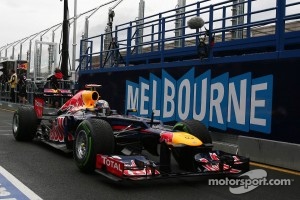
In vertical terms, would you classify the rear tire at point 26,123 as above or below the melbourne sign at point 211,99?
below

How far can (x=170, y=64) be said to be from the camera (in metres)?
12.6

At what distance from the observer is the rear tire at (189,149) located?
6.56 meters

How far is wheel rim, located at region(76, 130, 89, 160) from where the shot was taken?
22.9 ft

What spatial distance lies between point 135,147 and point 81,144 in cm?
88

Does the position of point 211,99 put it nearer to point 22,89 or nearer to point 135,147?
point 135,147

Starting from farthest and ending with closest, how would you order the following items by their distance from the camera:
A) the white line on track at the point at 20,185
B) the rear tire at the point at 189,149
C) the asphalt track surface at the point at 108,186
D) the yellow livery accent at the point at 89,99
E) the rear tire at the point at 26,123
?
the rear tire at the point at 26,123 < the yellow livery accent at the point at 89,99 < the rear tire at the point at 189,149 < the asphalt track surface at the point at 108,186 < the white line on track at the point at 20,185

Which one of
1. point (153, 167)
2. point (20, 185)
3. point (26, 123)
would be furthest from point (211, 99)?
point (20, 185)

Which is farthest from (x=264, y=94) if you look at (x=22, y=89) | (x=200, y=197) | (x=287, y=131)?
(x=22, y=89)

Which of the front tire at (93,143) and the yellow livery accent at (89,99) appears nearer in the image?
the front tire at (93,143)

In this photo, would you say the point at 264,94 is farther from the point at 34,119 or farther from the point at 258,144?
the point at 34,119

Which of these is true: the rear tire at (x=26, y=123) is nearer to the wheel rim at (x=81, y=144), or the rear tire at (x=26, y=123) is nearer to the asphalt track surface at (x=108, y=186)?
the asphalt track surface at (x=108, y=186)

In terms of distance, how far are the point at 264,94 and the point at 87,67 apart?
10.1 metres

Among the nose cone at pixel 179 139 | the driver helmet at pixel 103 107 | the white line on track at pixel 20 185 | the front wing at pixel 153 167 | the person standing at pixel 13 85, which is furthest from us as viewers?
the person standing at pixel 13 85

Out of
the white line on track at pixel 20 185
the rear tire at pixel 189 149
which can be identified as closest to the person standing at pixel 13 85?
the white line on track at pixel 20 185
